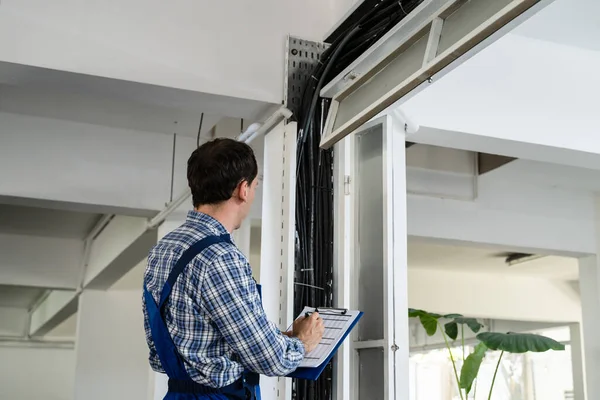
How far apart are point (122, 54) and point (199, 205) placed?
1059 millimetres

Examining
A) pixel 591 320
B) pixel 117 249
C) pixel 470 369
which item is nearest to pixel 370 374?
pixel 470 369

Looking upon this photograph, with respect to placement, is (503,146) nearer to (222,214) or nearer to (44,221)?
(222,214)

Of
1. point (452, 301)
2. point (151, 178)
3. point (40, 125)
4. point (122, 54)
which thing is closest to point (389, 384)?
point (122, 54)

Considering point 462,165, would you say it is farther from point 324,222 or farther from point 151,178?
point 324,222

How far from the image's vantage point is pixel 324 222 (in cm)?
268

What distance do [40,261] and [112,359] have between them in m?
1.42

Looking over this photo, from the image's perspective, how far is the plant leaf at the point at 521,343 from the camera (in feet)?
11.8

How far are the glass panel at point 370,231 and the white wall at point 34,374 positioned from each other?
11.1 metres

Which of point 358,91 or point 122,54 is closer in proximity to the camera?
point 358,91

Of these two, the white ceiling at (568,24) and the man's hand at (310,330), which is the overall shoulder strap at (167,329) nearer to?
the man's hand at (310,330)

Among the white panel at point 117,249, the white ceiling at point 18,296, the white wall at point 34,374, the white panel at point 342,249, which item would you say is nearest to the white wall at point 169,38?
the white panel at point 342,249

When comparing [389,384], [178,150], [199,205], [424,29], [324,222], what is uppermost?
[178,150]

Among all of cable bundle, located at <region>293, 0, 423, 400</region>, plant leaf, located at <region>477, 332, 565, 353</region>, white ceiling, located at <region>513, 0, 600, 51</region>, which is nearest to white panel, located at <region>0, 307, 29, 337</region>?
plant leaf, located at <region>477, 332, 565, 353</region>

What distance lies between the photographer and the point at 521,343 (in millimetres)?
3645
